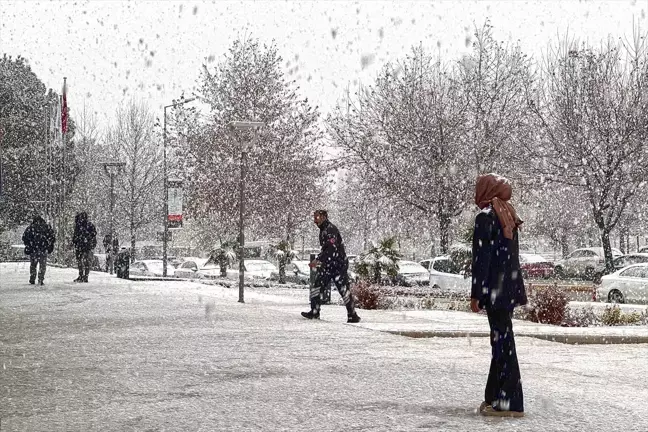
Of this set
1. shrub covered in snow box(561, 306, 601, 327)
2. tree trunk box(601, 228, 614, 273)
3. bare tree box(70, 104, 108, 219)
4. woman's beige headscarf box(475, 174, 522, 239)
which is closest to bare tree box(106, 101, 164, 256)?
bare tree box(70, 104, 108, 219)

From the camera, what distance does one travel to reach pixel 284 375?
883 cm

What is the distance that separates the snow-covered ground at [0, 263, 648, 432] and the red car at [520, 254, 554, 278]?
28408 millimetres

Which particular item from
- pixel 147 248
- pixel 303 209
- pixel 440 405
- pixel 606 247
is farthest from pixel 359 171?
pixel 440 405

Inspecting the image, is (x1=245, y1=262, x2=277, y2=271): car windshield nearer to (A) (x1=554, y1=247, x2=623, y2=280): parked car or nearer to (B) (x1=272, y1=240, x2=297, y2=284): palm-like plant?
(B) (x1=272, y1=240, x2=297, y2=284): palm-like plant

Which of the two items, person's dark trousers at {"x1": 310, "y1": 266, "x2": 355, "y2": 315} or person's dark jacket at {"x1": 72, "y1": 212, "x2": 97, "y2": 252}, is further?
person's dark jacket at {"x1": 72, "y1": 212, "x2": 97, "y2": 252}

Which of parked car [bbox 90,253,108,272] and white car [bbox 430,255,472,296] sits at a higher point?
parked car [bbox 90,253,108,272]

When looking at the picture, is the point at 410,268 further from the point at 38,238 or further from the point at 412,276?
the point at 38,238

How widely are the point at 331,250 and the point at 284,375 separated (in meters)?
5.38

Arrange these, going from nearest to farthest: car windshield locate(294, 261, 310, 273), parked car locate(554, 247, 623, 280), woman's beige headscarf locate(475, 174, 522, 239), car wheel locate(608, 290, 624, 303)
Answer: woman's beige headscarf locate(475, 174, 522, 239) < car wheel locate(608, 290, 624, 303) < car windshield locate(294, 261, 310, 273) < parked car locate(554, 247, 623, 280)

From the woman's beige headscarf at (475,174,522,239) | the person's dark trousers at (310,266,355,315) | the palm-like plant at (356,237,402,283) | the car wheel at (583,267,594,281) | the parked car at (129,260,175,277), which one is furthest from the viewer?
the car wheel at (583,267,594,281)

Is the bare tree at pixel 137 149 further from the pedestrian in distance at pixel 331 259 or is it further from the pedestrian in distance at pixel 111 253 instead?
the pedestrian in distance at pixel 331 259

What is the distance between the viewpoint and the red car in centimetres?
4341

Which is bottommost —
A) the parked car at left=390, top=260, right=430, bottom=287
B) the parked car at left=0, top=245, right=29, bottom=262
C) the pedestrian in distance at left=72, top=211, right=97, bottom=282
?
the parked car at left=390, top=260, right=430, bottom=287

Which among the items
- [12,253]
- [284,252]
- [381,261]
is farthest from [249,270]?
[12,253]
